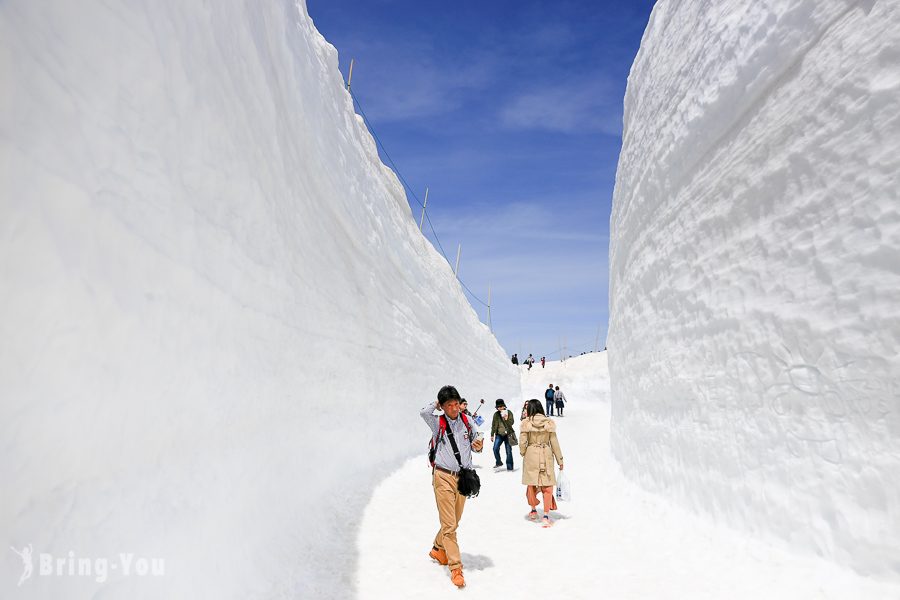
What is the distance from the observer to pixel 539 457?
633 cm

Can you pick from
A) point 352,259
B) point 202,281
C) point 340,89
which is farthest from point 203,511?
point 340,89

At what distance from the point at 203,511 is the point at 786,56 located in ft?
17.6

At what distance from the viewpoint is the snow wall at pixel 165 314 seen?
2.40 meters

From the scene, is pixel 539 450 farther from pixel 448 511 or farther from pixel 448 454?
pixel 448 511

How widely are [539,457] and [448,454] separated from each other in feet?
6.02

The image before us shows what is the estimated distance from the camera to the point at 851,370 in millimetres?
3426

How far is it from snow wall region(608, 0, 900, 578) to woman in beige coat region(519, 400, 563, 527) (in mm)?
1233

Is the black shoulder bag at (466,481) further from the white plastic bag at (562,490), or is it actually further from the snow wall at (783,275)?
the white plastic bag at (562,490)

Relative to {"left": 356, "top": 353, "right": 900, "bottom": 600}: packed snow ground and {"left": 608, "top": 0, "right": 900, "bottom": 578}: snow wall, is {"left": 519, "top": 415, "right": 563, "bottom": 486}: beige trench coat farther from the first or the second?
{"left": 608, "top": 0, "right": 900, "bottom": 578}: snow wall

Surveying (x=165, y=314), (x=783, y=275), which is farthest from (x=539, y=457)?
(x=165, y=314)

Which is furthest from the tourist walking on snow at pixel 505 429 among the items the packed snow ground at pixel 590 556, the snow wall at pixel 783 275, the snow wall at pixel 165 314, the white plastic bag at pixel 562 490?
the snow wall at pixel 783 275

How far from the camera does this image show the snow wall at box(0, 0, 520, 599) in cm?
240

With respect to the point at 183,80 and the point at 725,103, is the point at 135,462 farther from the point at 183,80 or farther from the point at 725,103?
the point at 725,103

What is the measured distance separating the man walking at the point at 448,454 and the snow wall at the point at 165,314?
0.97m
